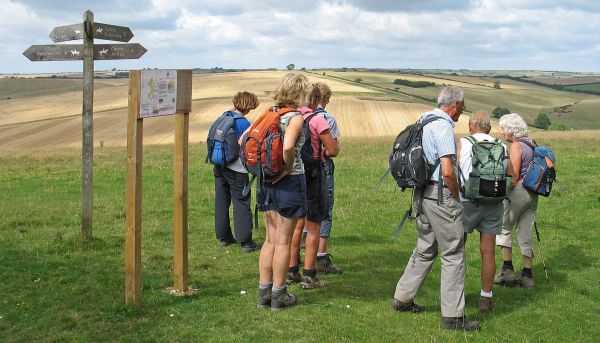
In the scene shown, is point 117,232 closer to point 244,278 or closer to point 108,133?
point 244,278

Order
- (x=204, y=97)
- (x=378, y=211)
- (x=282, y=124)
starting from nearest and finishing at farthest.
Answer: (x=282, y=124)
(x=378, y=211)
(x=204, y=97)

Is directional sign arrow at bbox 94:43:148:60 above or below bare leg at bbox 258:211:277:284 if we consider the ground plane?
above

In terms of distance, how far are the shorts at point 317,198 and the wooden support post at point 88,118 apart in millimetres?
3666

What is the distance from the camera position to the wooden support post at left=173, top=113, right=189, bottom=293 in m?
6.35

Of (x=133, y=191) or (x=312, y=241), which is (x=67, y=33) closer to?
(x=133, y=191)

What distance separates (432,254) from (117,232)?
18.3 ft

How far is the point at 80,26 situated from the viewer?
8.41 m

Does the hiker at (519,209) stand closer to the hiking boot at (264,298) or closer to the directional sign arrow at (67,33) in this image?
the hiking boot at (264,298)

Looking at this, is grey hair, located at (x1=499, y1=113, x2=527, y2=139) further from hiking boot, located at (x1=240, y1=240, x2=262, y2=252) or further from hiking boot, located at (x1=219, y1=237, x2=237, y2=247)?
hiking boot, located at (x1=219, y1=237, x2=237, y2=247)

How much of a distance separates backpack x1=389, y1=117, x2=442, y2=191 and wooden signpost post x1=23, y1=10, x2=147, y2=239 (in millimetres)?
4554

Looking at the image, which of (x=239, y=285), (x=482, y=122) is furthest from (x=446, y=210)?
(x=239, y=285)

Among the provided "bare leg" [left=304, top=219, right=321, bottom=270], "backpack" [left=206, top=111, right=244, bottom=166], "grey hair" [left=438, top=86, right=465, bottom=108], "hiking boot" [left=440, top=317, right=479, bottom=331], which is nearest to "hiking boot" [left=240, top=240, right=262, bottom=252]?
"backpack" [left=206, top=111, right=244, bottom=166]

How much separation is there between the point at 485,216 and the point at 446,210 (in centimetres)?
78

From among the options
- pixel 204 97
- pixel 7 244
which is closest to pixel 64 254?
pixel 7 244
